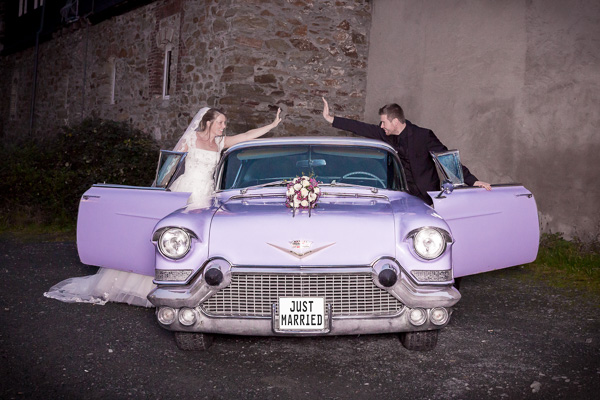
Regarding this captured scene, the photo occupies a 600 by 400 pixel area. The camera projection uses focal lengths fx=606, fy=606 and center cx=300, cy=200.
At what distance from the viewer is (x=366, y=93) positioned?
39.0ft

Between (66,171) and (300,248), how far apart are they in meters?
8.43

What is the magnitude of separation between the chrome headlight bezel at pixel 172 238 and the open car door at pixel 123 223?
0.81 metres

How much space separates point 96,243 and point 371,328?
8.12 ft

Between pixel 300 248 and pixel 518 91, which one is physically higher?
pixel 518 91

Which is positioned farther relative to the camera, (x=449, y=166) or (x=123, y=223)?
(x=449, y=166)

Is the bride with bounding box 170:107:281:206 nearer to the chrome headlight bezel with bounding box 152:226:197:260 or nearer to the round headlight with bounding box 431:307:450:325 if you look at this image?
the chrome headlight bezel with bounding box 152:226:197:260

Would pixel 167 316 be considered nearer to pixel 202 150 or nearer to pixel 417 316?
pixel 417 316

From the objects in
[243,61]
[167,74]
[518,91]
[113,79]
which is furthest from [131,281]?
[113,79]

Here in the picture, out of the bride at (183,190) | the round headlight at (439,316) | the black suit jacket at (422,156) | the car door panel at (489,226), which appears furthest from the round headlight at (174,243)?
the black suit jacket at (422,156)

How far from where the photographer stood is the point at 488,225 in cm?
489

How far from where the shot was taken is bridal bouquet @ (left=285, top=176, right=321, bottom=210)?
4.04 m

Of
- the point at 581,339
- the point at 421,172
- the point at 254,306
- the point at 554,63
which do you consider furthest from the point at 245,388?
the point at 554,63

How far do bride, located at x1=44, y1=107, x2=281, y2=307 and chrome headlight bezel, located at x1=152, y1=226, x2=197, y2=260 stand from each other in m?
0.56

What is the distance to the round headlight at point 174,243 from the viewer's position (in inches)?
150
